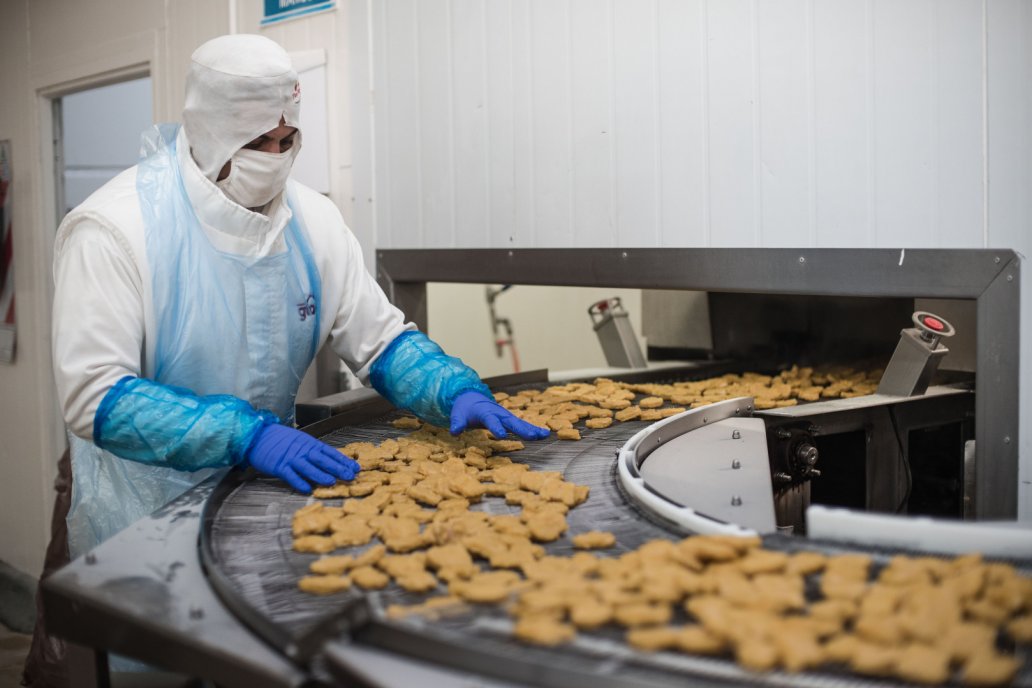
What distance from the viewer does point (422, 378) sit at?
2.07 metres

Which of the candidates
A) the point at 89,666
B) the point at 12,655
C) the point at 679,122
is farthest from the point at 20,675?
the point at 679,122

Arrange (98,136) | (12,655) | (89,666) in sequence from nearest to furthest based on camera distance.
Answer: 1. (89,666)
2. (12,655)
3. (98,136)

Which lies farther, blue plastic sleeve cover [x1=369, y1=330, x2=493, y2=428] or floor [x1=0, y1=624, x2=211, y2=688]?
blue plastic sleeve cover [x1=369, y1=330, x2=493, y2=428]

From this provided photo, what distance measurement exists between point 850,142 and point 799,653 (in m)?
1.33

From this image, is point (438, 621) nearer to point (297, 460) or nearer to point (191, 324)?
point (297, 460)

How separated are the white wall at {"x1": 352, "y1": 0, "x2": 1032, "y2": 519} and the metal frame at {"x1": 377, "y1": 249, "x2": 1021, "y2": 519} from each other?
29 mm

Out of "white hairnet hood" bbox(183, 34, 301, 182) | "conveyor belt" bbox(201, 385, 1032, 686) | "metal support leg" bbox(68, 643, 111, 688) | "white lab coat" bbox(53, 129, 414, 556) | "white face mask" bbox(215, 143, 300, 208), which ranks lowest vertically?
"metal support leg" bbox(68, 643, 111, 688)

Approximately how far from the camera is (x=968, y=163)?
5.85 ft

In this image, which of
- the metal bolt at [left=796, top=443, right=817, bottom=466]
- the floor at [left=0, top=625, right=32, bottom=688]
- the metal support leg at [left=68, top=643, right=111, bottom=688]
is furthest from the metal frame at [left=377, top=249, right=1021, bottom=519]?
the floor at [left=0, top=625, right=32, bottom=688]

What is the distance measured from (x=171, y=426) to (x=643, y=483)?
852 millimetres

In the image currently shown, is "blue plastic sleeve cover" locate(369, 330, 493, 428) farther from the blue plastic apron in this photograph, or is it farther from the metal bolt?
the metal bolt

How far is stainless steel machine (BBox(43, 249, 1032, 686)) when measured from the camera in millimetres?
956

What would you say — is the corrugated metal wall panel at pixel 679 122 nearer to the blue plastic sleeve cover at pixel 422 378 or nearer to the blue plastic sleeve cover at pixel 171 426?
the blue plastic sleeve cover at pixel 422 378

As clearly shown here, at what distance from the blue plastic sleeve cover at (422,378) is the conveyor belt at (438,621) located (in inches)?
14.2
